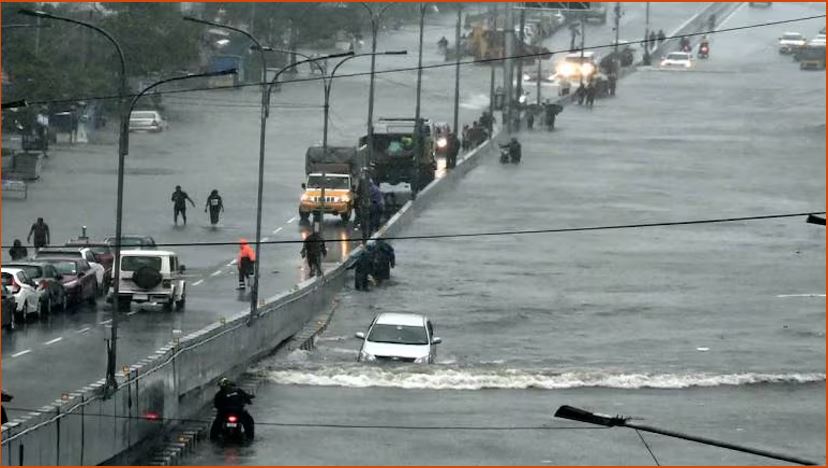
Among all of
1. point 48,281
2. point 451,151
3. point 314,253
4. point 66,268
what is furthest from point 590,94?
point 48,281

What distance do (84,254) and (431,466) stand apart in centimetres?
1752

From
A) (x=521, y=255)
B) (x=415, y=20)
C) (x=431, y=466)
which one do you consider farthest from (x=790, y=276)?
(x=415, y=20)

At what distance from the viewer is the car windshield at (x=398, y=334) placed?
160ft

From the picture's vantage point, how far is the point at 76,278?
167 feet

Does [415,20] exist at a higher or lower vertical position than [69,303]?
higher

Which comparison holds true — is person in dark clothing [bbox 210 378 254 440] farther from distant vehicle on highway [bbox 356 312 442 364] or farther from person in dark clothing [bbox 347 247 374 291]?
person in dark clothing [bbox 347 247 374 291]

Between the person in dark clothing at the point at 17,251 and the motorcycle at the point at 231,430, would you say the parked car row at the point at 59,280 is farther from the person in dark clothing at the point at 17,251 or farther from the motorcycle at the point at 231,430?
the motorcycle at the point at 231,430

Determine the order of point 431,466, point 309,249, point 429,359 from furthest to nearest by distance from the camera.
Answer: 1. point 309,249
2. point 429,359
3. point 431,466

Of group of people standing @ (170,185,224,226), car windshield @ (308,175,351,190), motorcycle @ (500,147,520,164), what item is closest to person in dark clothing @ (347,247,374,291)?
group of people standing @ (170,185,224,226)

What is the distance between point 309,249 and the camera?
57.2 metres

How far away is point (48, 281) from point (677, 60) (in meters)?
87.1

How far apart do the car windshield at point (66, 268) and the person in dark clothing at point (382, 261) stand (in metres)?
13.2

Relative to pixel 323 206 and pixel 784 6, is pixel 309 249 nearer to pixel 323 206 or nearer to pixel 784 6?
pixel 323 206

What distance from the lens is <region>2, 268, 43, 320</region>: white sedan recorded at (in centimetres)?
4725
